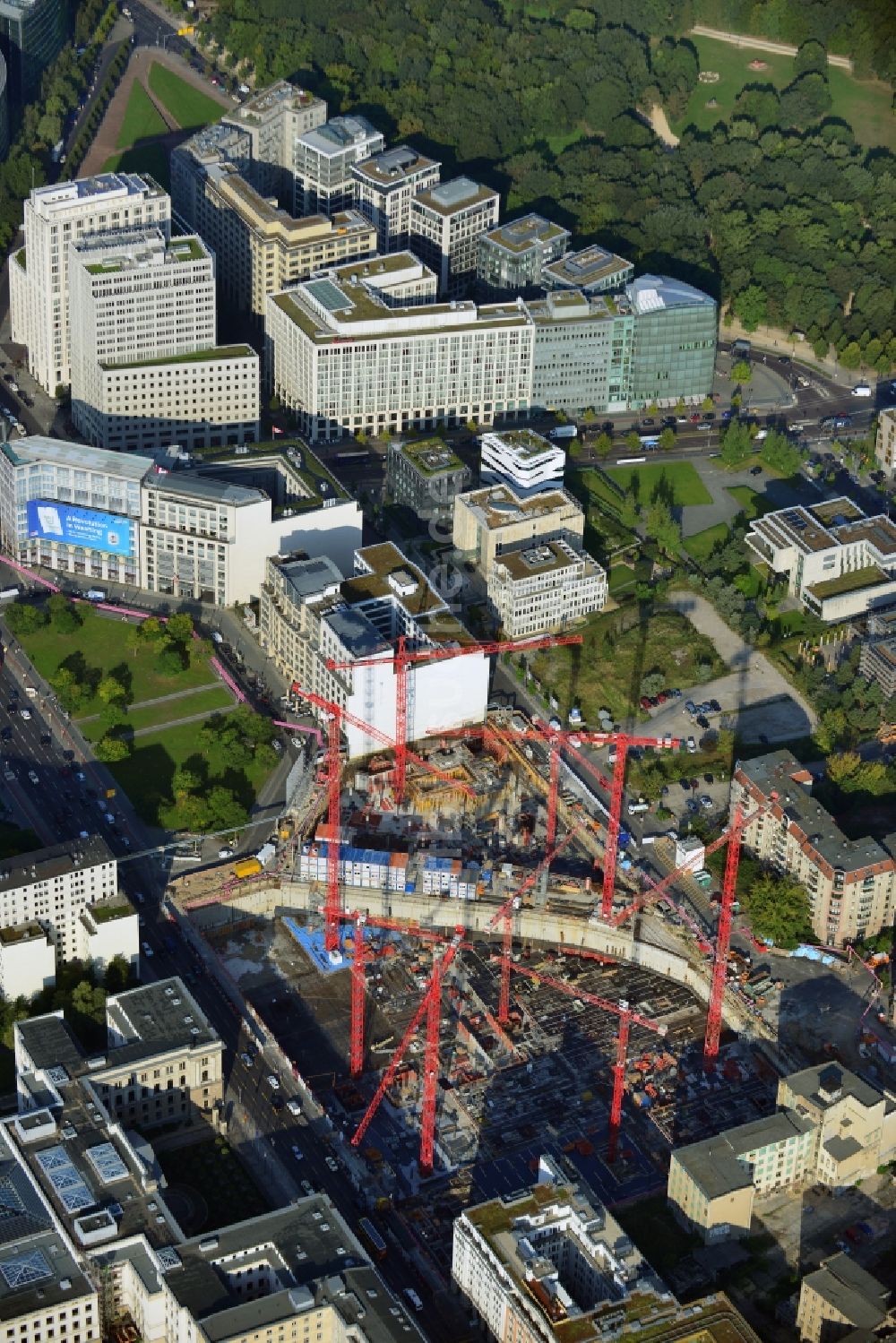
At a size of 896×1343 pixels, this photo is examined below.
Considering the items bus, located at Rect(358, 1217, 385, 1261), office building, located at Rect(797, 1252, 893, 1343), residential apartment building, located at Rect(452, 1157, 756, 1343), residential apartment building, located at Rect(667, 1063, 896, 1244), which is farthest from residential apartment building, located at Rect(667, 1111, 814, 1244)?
bus, located at Rect(358, 1217, 385, 1261)

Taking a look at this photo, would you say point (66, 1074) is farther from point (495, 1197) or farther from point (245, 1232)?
point (495, 1197)

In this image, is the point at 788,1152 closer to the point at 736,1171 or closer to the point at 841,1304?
the point at 736,1171

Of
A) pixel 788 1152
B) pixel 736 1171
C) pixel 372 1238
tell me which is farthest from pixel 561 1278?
pixel 788 1152

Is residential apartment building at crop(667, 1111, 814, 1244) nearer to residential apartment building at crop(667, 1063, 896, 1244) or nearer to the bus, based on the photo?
residential apartment building at crop(667, 1063, 896, 1244)

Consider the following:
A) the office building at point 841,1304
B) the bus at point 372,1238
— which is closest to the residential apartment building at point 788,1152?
the office building at point 841,1304

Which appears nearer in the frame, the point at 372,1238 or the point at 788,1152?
the point at 372,1238

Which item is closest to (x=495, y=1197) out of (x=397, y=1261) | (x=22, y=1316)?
(x=397, y=1261)
